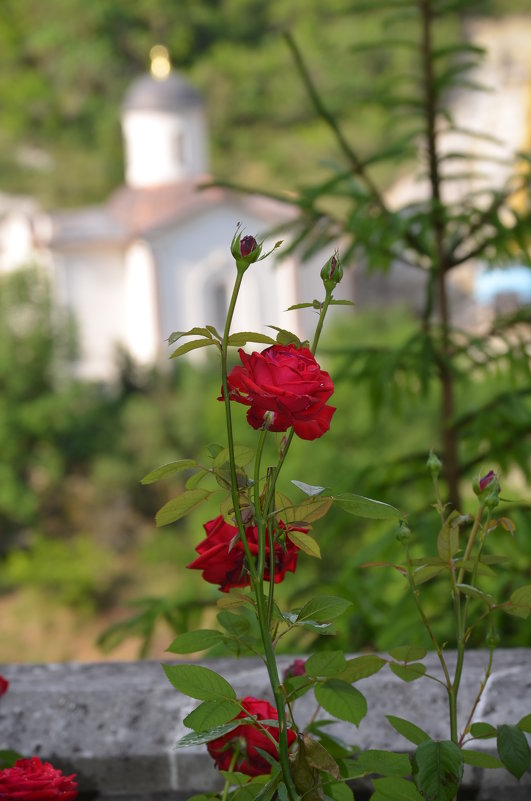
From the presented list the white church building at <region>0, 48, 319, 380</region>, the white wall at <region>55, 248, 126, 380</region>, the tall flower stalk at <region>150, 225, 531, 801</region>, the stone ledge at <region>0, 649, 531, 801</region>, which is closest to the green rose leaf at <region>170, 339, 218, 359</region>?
the tall flower stalk at <region>150, 225, 531, 801</region>

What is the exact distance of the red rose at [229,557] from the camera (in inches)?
27.3

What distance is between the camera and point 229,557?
0.69 meters

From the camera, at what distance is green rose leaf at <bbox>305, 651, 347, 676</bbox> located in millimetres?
680

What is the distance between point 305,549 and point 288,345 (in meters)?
0.12

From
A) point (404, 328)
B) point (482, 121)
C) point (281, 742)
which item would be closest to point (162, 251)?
point (404, 328)

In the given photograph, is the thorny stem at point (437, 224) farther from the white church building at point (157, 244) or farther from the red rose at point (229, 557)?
the white church building at point (157, 244)

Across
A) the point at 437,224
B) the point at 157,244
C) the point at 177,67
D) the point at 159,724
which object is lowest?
the point at 159,724

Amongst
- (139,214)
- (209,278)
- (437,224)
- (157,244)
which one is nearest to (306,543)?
(437,224)

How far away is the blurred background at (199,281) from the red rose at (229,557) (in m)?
0.92

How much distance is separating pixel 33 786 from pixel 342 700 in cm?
19

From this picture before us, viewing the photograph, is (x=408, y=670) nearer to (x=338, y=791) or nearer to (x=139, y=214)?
(x=338, y=791)

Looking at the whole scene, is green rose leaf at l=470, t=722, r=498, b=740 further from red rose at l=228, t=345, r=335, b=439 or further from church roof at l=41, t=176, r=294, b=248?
church roof at l=41, t=176, r=294, b=248

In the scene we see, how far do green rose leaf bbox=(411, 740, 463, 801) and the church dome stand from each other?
61.4 feet

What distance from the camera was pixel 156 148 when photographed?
18969mm
